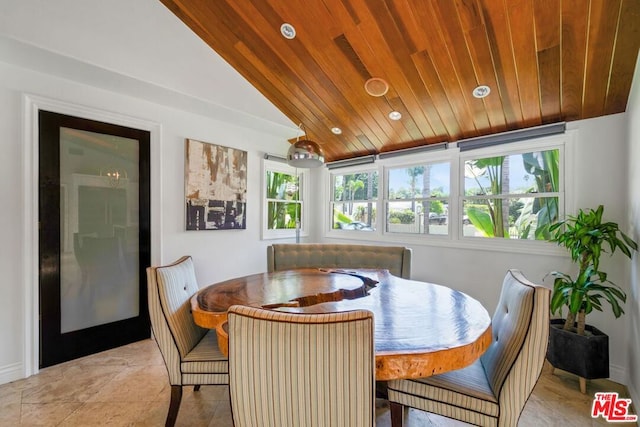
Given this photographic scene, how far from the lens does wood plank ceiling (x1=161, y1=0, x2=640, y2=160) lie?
1.84m

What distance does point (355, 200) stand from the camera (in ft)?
14.8

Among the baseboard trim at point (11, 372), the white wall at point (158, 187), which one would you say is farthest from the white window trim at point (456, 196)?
the baseboard trim at point (11, 372)

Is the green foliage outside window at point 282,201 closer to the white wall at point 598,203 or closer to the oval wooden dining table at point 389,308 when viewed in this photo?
the oval wooden dining table at point 389,308

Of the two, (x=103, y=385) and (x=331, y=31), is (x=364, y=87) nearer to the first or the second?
(x=331, y=31)

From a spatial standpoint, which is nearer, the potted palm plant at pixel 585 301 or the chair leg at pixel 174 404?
the chair leg at pixel 174 404

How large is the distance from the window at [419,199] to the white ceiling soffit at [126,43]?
240 centimetres

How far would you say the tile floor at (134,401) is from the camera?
1.82 m

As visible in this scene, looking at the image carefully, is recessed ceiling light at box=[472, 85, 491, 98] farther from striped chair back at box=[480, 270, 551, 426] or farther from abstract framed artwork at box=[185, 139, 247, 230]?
abstract framed artwork at box=[185, 139, 247, 230]

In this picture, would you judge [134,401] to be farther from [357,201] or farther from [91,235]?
[357,201]

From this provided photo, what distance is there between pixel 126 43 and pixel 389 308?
2971 millimetres

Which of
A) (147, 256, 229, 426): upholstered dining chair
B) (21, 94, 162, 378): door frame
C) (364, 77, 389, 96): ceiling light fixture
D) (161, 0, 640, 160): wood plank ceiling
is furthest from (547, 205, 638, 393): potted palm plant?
(21, 94, 162, 378): door frame

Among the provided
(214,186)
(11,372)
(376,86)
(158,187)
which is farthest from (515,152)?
(11,372)

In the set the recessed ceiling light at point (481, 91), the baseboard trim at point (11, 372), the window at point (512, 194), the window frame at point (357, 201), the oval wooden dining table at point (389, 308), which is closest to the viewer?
the oval wooden dining table at point (389, 308)

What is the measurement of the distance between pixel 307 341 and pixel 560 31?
247 cm
